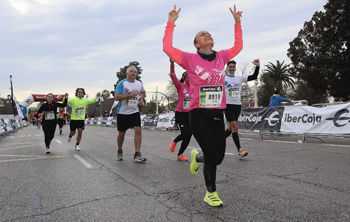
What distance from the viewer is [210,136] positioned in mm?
2971

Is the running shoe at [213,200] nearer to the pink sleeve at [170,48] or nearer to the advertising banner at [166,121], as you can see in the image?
the pink sleeve at [170,48]

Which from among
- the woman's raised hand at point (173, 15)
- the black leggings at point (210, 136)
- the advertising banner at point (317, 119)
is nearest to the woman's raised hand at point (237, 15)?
the woman's raised hand at point (173, 15)

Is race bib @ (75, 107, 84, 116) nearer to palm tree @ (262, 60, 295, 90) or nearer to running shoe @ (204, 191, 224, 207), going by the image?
running shoe @ (204, 191, 224, 207)

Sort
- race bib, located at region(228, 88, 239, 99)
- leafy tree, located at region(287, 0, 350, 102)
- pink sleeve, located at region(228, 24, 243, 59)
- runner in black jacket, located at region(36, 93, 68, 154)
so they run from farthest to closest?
leafy tree, located at region(287, 0, 350, 102)
runner in black jacket, located at region(36, 93, 68, 154)
race bib, located at region(228, 88, 239, 99)
pink sleeve, located at region(228, 24, 243, 59)

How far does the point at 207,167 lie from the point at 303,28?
31147 mm

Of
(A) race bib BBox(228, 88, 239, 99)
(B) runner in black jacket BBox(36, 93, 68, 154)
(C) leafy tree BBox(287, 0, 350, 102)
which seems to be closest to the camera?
(A) race bib BBox(228, 88, 239, 99)

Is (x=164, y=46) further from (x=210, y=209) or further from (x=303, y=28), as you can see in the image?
(x=303, y=28)

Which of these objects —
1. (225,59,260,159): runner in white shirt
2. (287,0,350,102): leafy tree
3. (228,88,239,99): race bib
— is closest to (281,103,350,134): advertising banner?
(225,59,260,159): runner in white shirt

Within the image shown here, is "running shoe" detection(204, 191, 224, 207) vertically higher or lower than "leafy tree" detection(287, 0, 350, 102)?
lower

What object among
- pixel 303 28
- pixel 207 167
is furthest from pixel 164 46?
pixel 303 28

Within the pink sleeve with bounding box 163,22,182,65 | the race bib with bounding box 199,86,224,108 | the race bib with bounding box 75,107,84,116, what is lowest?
the race bib with bounding box 75,107,84,116

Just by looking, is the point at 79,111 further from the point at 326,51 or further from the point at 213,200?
the point at 326,51

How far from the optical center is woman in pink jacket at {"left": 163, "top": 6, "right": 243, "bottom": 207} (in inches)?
117

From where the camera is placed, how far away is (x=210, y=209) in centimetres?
282
